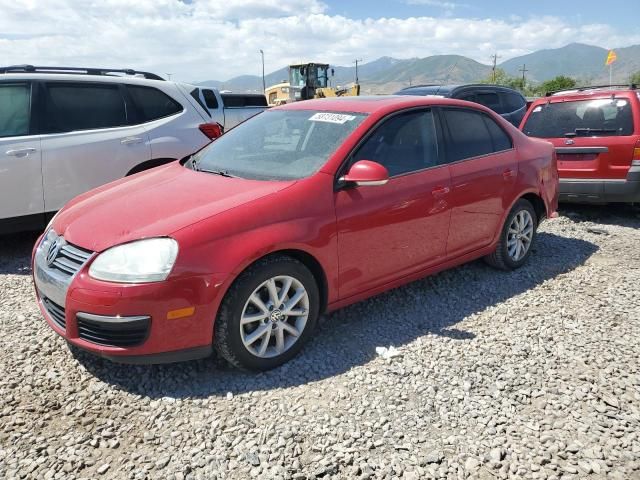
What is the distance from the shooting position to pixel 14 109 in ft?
16.6

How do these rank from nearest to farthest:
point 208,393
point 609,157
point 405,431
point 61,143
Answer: point 405,431
point 208,393
point 61,143
point 609,157

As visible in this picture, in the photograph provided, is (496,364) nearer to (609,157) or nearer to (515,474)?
(515,474)

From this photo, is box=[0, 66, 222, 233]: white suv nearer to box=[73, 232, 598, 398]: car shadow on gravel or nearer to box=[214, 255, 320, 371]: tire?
box=[73, 232, 598, 398]: car shadow on gravel

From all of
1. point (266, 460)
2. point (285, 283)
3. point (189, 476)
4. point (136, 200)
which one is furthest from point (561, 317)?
point (136, 200)

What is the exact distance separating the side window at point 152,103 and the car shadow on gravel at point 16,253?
193cm

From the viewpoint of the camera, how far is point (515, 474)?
232 cm

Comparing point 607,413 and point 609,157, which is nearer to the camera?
point 607,413

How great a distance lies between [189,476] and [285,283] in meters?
1.18

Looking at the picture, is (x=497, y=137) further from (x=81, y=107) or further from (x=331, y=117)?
(x=81, y=107)

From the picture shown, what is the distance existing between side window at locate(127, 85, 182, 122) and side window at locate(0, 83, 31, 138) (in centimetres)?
109

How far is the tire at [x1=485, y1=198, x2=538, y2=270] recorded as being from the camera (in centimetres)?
467

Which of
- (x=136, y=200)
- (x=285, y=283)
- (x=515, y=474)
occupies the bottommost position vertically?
(x=515, y=474)

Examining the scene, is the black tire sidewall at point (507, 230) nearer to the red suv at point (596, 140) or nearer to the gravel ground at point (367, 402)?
the gravel ground at point (367, 402)

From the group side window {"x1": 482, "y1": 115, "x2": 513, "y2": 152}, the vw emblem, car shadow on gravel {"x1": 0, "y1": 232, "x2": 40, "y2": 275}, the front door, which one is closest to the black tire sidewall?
side window {"x1": 482, "y1": 115, "x2": 513, "y2": 152}
